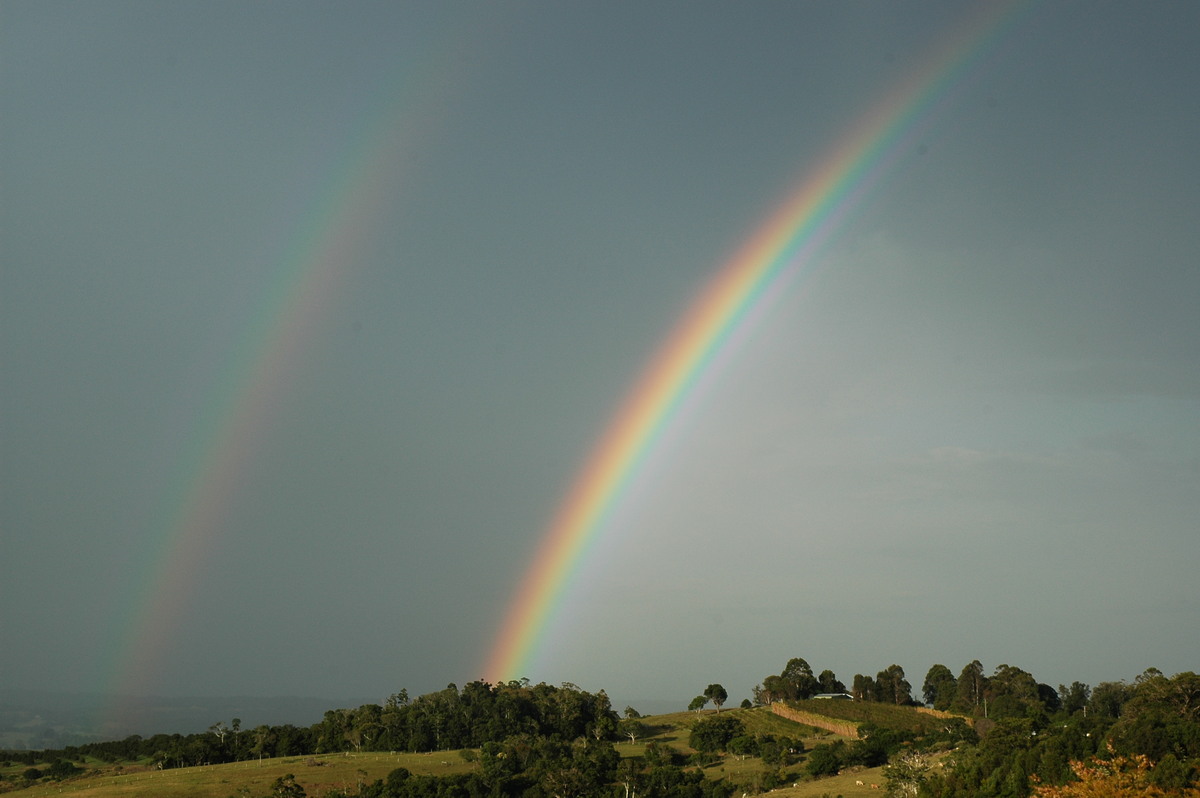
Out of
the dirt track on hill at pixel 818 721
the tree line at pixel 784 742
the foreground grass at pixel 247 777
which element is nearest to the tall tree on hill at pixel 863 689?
the tree line at pixel 784 742

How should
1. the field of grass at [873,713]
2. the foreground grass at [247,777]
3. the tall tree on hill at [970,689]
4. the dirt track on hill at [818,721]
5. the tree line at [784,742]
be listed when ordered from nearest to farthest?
the tree line at [784,742]
the foreground grass at [247,777]
the dirt track on hill at [818,721]
the field of grass at [873,713]
the tall tree on hill at [970,689]

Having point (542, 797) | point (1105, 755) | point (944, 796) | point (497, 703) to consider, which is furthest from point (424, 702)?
point (1105, 755)

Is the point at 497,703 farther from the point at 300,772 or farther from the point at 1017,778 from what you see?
the point at 1017,778

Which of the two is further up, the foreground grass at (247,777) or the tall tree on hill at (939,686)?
the tall tree on hill at (939,686)

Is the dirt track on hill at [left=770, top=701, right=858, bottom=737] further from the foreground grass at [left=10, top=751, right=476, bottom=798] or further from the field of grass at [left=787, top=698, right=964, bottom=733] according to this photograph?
the foreground grass at [left=10, top=751, right=476, bottom=798]

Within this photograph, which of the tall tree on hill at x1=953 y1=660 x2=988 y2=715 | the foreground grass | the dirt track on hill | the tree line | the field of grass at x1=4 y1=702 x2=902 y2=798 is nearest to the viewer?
the tree line

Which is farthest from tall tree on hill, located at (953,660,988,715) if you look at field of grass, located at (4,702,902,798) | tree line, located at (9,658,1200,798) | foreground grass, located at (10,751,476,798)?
foreground grass, located at (10,751,476,798)

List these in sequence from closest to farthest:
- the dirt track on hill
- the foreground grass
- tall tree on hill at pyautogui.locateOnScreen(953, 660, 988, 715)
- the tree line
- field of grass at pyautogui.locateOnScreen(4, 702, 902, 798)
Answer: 1. the tree line
2. field of grass at pyautogui.locateOnScreen(4, 702, 902, 798)
3. the foreground grass
4. the dirt track on hill
5. tall tree on hill at pyautogui.locateOnScreen(953, 660, 988, 715)

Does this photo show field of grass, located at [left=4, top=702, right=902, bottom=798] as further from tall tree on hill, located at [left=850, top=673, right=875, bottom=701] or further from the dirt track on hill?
tall tree on hill, located at [left=850, top=673, right=875, bottom=701]

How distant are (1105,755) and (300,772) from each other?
7433 centimetres

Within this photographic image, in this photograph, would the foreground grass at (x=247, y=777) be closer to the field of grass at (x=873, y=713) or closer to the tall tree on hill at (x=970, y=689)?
the field of grass at (x=873, y=713)

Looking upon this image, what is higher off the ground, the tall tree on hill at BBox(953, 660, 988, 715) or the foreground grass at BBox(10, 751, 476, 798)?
the tall tree on hill at BBox(953, 660, 988, 715)

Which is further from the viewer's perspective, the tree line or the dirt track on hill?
the dirt track on hill

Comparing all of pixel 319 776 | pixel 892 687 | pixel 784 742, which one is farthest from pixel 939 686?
pixel 319 776
